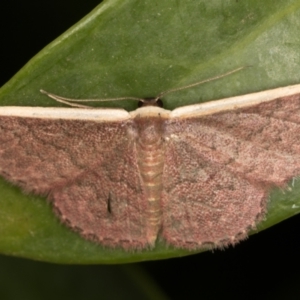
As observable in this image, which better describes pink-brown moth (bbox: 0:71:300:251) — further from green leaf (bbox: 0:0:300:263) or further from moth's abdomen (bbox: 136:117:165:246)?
green leaf (bbox: 0:0:300:263)

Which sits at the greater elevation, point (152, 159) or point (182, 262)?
point (152, 159)

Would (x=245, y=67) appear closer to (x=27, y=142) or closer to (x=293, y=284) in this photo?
(x=27, y=142)

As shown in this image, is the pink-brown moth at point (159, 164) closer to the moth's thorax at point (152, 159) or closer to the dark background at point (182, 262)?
the moth's thorax at point (152, 159)

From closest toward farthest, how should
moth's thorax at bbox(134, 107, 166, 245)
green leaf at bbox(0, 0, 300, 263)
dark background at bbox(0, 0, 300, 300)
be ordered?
1. green leaf at bbox(0, 0, 300, 263)
2. moth's thorax at bbox(134, 107, 166, 245)
3. dark background at bbox(0, 0, 300, 300)

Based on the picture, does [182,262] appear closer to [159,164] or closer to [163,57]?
[159,164]

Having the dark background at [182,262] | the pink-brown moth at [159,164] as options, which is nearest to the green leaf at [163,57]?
the pink-brown moth at [159,164]

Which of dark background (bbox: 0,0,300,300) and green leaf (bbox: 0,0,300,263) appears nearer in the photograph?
green leaf (bbox: 0,0,300,263)

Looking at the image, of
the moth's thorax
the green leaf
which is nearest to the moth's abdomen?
the moth's thorax

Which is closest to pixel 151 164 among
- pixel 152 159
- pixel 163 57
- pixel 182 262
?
pixel 152 159
